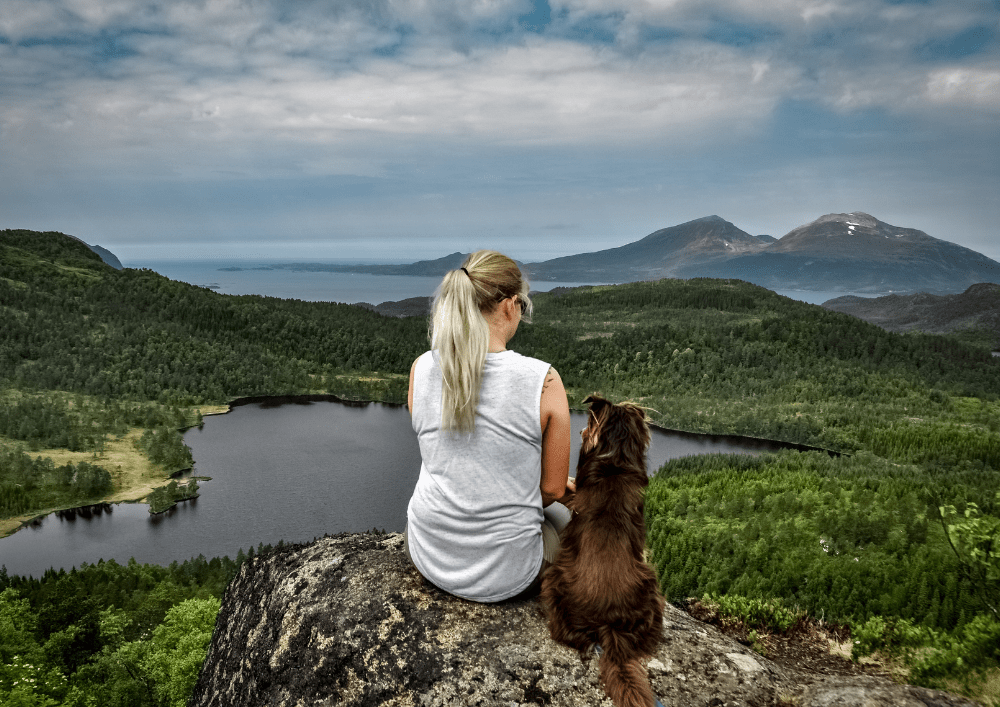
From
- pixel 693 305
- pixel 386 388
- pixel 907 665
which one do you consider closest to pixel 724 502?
pixel 907 665

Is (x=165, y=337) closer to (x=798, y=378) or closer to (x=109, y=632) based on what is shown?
(x=109, y=632)

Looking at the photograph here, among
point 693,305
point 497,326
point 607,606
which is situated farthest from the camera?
point 693,305

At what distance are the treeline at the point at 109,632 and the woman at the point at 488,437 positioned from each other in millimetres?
4129

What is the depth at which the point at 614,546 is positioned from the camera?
4.54m

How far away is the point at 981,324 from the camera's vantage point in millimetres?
125812

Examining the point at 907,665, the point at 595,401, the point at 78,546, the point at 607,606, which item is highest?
the point at 595,401

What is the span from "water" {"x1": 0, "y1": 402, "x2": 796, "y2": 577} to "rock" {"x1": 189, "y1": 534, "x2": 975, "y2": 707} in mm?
17662

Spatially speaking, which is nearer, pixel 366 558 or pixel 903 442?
pixel 366 558

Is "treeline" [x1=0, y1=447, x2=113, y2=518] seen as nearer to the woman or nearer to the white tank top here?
the white tank top

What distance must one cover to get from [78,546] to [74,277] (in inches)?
2958

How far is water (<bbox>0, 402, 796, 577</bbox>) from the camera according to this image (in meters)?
26.2

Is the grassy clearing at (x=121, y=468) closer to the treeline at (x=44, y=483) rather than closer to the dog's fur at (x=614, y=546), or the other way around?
the treeline at (x=44, y=483)

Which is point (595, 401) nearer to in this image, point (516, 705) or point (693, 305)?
point (516, 705)

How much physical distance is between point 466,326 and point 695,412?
→ 5240 centimetres
